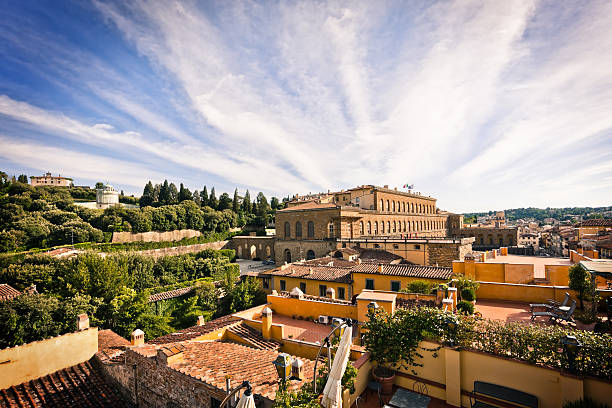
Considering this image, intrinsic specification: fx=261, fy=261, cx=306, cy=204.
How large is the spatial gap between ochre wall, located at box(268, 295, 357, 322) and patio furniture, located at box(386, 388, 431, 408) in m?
4.51

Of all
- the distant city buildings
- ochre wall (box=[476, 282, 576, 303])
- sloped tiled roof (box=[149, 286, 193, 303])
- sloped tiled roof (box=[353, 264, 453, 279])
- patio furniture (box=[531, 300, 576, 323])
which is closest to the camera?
patio furniture (box=[531, 300, 576, 323])

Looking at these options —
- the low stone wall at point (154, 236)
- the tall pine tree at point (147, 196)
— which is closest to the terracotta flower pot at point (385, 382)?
the low stone wall at point (154, 236)

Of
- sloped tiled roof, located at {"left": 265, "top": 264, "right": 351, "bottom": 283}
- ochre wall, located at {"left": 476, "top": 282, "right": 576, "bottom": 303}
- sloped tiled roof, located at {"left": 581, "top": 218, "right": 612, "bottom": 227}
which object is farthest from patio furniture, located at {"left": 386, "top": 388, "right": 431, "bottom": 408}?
sloped tiled roof, located at {"left": 581, "top": 218, "right": 612, "bottom": 227}

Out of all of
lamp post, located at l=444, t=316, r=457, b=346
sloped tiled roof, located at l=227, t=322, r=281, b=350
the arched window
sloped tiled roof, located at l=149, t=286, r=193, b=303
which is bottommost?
sloped tiled roof, located at l=149, t=286, r=193, b=303

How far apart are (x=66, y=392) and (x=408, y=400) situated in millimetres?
9604

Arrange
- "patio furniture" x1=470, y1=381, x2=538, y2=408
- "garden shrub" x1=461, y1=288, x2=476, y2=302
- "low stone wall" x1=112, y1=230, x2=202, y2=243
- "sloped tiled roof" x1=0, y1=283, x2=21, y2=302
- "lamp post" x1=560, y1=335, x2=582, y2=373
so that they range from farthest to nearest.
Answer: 1. "low stone wall" x1=112, y1=230, x2=202, y2=243
2. "sloped tiled roof" x1=0, y1=283, x2=21, y2=302
3. "garden shrub" x1=461, y1=288, x2=476, y2=302
4. "patio furniture" x1=470, y1=381, x2=538, y2=408
5. "lamp post" x1=560, y1=335, x2=582, y2=373

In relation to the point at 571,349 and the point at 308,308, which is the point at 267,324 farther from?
the point at 571,349

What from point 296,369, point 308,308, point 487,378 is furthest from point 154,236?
point 487,378

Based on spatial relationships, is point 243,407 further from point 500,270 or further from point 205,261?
point 205,261

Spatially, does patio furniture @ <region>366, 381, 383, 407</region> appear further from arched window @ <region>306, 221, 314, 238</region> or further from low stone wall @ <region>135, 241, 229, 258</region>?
low stone wall @ <region>135, 241, 229, 258</region>

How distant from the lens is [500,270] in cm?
1062

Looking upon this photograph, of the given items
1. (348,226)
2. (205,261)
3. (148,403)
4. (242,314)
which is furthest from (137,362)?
(205,261)

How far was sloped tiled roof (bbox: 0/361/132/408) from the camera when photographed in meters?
7.16

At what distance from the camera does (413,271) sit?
12.6 m
